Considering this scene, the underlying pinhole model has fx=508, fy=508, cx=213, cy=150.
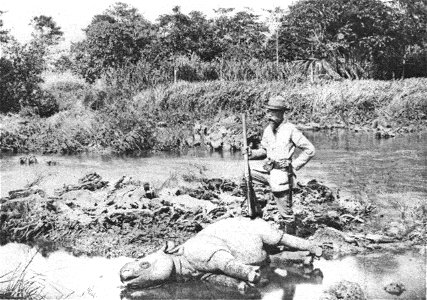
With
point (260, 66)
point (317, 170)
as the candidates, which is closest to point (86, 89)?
point (260, 66)

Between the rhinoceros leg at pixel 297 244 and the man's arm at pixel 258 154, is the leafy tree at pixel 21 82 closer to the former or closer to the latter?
the man's arm at pixel 258 154

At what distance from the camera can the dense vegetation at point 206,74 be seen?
16.7m

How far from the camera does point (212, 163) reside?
520 inches

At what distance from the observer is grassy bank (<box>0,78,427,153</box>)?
52.0 ft

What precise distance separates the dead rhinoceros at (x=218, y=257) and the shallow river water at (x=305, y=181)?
137 millimetres

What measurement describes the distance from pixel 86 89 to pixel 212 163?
10.9 metres

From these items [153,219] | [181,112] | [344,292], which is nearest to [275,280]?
[344,292]

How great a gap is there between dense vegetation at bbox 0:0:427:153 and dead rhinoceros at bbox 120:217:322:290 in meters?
10.2

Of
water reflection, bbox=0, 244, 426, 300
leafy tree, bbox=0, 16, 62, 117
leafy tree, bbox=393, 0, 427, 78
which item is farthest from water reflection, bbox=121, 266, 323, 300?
leafy tree, bbox=393, 0, 427, 78

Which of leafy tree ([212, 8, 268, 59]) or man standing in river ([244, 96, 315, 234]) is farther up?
leafy tree ([212, 8, 268, 59])

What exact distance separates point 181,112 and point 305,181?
9295 millimetres

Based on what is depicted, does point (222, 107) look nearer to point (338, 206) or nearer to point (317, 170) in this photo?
point (317, 170)

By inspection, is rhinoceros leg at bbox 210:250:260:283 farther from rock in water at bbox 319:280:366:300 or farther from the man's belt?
the man's belt

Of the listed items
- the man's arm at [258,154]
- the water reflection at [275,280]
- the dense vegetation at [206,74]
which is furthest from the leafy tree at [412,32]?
the water reflection at [275,280]
